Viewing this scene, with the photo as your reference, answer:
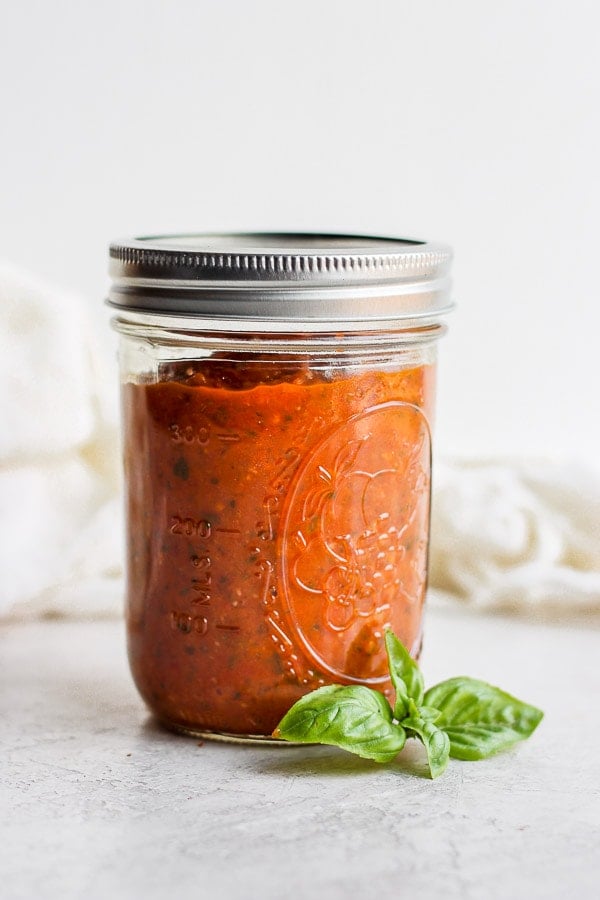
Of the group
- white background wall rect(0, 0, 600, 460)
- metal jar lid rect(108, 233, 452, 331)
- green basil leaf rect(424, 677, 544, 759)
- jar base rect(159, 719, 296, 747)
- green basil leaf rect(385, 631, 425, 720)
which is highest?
white background wall rect(0, 0, 600, 460)

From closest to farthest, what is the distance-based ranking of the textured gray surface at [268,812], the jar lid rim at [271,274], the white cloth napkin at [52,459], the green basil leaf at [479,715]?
1. the textured gray surface at [268,812]
2. the jar lid rim at [271,274]
3. the green basil leaf at [479,715]
4. the white cloth napkin at [52,459]

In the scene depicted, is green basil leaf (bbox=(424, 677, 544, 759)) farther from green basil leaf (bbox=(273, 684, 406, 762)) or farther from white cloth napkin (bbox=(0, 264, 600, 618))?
white cloth napkin (bbox=(0, 264, 600, 618))

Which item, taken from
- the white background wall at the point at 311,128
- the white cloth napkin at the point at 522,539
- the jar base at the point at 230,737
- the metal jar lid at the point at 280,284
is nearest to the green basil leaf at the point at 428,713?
the jar base at the point at 230,737

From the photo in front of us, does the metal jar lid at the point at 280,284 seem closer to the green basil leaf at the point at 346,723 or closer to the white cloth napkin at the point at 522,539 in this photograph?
the green basil leaf at the point at 346,723

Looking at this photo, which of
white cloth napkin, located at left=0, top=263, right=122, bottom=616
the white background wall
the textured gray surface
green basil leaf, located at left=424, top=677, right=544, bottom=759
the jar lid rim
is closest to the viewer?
the textured gray surface

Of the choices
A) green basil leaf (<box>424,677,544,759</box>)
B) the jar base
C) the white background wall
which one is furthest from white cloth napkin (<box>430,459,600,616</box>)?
the jar base

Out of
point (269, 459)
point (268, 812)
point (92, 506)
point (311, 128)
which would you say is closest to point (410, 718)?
point (268, 812)

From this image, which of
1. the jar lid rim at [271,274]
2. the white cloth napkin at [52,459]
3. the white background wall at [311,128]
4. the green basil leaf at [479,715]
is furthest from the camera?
the white background wall at [311,128]
